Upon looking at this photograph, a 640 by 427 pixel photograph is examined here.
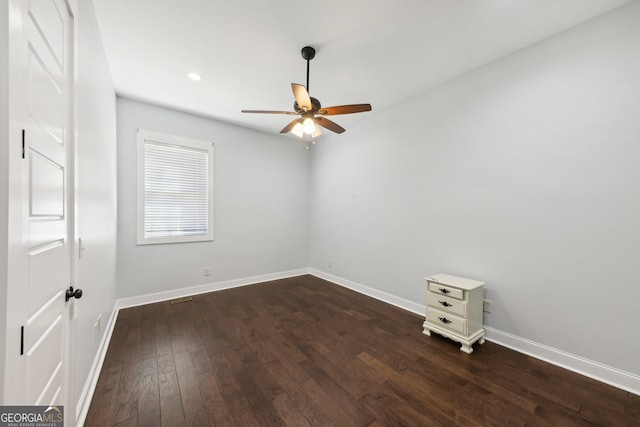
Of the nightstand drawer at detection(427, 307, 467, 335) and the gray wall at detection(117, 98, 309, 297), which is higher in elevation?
the gray wall at detection(117, 98, 309, 297)

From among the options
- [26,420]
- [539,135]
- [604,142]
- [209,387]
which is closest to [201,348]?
[209,387]

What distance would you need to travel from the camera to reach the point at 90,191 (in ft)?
5.54

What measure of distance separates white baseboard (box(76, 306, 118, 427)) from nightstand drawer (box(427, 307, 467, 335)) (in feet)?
9.47

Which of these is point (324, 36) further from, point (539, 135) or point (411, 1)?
point (539, 135)

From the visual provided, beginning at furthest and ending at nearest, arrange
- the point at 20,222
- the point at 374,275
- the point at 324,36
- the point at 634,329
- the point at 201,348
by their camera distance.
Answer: the point at 374,275
the point at 201,348
the point at 324,36
the point at 634,329
the point at 20,222

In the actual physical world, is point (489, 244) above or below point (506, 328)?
above

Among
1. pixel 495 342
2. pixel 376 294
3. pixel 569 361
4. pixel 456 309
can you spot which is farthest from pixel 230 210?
pixel 569 361

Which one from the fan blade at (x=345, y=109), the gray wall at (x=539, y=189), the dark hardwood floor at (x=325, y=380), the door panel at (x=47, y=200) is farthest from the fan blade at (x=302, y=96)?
the dark hardwood floor at (x=325, y=380)

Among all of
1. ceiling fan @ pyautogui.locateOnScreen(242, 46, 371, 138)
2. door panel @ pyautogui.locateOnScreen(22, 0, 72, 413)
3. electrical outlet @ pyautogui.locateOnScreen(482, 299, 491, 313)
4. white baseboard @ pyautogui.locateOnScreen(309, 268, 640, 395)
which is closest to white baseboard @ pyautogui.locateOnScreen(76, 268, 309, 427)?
door panel @ pyautogui.locateOnScreen(22, 0, 72, 413)

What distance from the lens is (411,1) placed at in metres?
1.74

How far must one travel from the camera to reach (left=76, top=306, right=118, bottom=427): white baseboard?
1.42 metres

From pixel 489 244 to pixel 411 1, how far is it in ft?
7.62

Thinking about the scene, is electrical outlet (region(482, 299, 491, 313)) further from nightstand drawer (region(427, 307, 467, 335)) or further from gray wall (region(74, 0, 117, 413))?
gray wall (region(74, 0, 117, 413))

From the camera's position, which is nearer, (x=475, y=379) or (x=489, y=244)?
(x=475, y=379)
